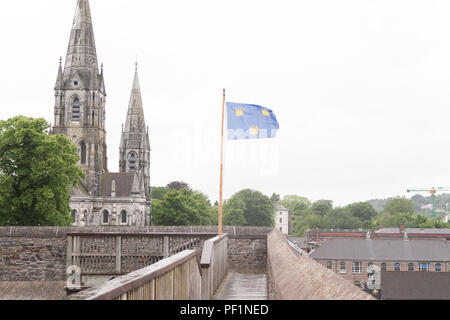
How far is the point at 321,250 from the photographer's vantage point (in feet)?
310

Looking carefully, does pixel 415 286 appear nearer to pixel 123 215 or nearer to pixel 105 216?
pixel 123 215

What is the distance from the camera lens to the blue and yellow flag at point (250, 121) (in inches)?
720

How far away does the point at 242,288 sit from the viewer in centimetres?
1656

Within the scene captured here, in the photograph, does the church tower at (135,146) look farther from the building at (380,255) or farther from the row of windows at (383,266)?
the row of windows at (383,266)

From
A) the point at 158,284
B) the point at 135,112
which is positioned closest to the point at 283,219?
the point at 135,112

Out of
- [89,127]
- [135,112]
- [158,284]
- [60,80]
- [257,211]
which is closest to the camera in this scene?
[158,284]

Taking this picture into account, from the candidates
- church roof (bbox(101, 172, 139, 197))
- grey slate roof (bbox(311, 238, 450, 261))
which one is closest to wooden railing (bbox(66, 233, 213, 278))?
grey slate roof (bbox(311, 238, 450, 261))

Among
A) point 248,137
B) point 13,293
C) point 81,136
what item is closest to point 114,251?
point 13,293

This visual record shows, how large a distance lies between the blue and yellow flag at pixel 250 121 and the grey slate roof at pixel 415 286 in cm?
5480

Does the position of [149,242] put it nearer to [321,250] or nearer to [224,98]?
[224,98]

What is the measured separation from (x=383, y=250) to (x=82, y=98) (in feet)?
168

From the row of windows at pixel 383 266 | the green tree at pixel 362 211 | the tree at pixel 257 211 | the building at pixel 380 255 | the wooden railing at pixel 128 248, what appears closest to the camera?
the wooden railing at pixel 128 248

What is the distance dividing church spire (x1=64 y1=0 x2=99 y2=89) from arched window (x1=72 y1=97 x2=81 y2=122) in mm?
2801

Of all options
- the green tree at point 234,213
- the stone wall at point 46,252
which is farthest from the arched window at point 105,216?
→ the stone wall at point 46,252
